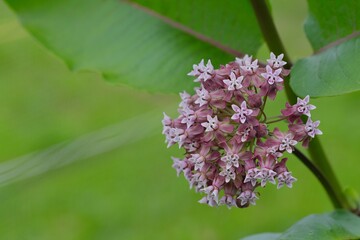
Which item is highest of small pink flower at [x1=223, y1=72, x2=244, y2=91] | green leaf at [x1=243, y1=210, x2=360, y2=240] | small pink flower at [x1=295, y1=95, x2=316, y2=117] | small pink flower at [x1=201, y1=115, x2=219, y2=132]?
small pink flower at [x1=223, y1=72, x2=244, y2=91]

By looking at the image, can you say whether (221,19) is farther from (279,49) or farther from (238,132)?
(238,132)

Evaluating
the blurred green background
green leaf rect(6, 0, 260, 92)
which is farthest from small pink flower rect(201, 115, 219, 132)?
the blurred green background

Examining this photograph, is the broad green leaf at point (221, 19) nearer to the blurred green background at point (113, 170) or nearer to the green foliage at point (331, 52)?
the green foliage at point (331, 52)

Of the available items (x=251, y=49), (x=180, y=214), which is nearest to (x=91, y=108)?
(x=180, y=214)

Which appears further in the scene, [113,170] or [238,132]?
[113,170]

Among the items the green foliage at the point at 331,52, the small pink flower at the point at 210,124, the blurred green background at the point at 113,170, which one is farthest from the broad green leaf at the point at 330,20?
the blurred green background at the point at 113,170

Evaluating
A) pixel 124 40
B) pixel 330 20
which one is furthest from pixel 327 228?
pixel 124 40

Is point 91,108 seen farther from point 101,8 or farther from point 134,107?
point 101,8

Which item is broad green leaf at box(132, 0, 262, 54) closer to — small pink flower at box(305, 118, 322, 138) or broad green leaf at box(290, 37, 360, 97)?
broad green leaf at box(290, 37, 360, 97)
